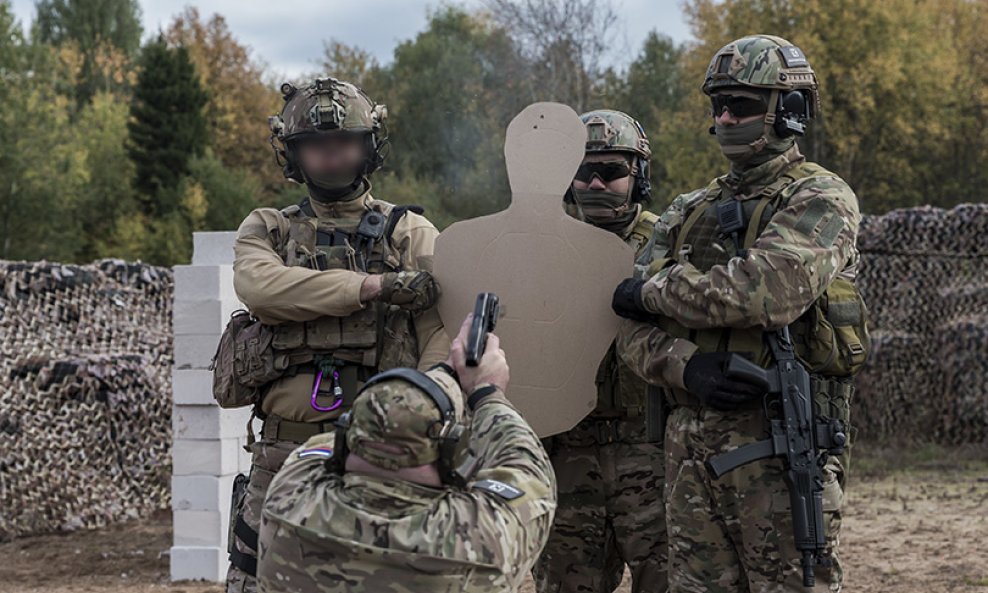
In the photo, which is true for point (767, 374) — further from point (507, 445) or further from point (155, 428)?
point (155, 428)

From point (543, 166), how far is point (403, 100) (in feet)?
104

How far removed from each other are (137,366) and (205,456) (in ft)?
8.16

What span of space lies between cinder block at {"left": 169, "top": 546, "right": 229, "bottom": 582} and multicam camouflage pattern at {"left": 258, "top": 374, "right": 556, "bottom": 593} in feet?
17.0

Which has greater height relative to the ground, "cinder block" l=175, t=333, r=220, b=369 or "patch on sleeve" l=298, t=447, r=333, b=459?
"patch on sleeve" l=298, t=447, r=333, b=459

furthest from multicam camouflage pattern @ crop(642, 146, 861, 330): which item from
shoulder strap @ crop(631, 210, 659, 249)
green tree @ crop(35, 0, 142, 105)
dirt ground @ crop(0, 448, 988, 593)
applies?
green tree @ crop(35, 0, 142, 105)

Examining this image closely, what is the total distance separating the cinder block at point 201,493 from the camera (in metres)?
7.84

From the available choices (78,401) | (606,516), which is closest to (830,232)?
(606,516)

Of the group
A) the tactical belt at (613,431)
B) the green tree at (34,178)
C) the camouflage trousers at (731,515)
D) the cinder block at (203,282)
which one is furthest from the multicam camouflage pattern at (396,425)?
the green tree at (34,178)

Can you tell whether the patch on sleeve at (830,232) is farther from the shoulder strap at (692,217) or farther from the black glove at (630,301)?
the black glove at (630,301)

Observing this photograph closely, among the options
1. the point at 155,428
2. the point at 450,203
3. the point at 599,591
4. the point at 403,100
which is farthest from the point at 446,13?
the point at 599,591

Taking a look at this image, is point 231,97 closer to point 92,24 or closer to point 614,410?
point 92,24

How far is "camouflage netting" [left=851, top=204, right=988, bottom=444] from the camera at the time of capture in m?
12.0

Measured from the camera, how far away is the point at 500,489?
9.45 ft

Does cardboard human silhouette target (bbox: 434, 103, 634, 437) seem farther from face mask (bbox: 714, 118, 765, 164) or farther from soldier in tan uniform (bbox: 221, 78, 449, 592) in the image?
face mask (bbox: 714, 118, 765, 164)
